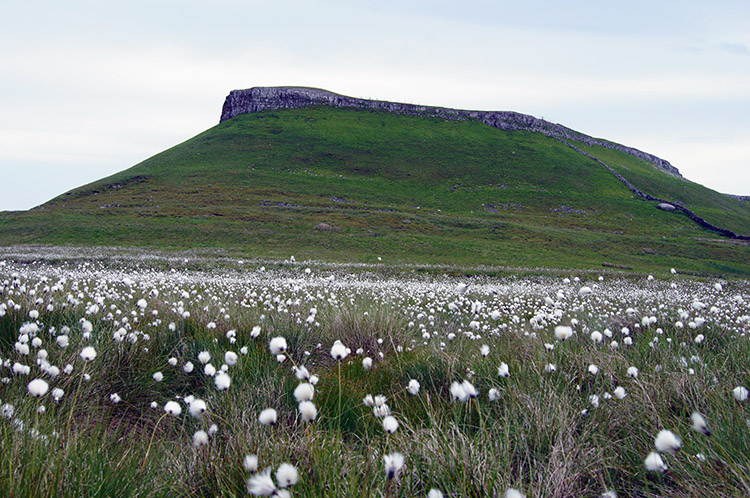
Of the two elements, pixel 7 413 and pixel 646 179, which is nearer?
pixel 7 413

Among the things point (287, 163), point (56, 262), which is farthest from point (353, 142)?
point (56, 262)

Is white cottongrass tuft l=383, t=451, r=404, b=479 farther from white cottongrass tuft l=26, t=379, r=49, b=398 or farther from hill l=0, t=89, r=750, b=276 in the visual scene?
hill l=0, t=89, r=750, b=276

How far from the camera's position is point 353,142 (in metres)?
107

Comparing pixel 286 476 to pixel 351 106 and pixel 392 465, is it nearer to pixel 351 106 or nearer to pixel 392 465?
pixel 392 465

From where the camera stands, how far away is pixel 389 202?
254 feet

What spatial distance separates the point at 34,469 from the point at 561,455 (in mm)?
3034

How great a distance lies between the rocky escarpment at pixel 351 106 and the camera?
126562 millimetres

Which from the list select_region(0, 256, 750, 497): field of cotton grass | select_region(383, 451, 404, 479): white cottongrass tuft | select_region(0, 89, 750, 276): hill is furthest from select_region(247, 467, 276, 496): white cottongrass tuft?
select_region(0, 89, 750, 276): hill

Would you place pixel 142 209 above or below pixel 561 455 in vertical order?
above

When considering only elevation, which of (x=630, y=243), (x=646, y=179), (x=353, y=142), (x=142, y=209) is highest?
(x=353, y=142)

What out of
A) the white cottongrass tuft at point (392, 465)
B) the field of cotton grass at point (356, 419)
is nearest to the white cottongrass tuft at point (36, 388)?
the field of cotton grass at point (356, 419)

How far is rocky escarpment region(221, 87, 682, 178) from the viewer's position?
12656cm

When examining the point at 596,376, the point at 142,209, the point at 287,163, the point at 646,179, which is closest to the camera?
the point at 596,376

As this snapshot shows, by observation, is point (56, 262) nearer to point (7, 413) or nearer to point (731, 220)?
point (7, 413)
